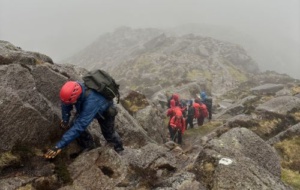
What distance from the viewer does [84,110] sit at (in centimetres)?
1241

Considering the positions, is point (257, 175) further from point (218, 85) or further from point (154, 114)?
point (218, 85)

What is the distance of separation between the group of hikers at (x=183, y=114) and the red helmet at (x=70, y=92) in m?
16.2

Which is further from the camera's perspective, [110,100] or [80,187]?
[110,100]

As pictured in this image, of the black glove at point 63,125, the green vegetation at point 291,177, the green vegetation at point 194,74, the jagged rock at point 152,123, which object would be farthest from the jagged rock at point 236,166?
the green vegetation at point 194,74

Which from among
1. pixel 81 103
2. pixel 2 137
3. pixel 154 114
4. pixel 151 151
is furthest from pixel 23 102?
pixel 154 114

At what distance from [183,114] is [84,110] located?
72.9 ft

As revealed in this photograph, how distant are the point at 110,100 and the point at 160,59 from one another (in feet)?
314

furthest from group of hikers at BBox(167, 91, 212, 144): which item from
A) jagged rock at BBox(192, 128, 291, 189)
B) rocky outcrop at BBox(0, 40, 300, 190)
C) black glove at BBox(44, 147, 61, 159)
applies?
black glove at BBox(44, 147, 61, 159)

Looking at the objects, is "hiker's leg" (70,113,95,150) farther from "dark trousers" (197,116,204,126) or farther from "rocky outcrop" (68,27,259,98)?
"rocky outcrop" (68,27,259,98)

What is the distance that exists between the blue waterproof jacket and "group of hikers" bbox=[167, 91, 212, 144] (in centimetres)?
1506

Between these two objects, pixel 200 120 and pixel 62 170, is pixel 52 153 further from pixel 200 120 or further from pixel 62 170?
pixel 200 120

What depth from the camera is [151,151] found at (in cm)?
1548

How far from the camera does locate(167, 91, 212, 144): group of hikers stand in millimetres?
27891

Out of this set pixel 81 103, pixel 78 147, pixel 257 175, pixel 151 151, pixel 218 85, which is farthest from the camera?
pixel 218 85
